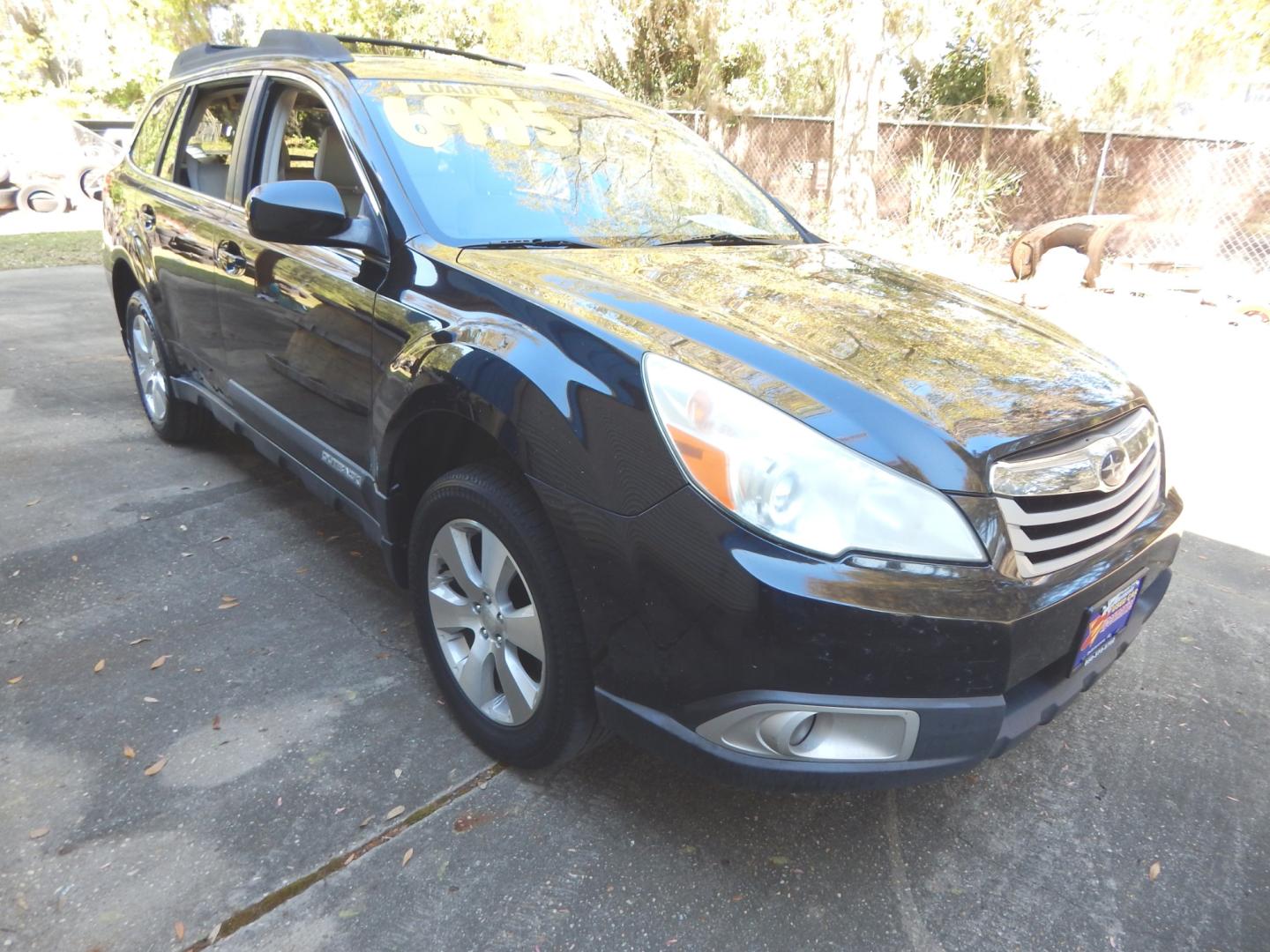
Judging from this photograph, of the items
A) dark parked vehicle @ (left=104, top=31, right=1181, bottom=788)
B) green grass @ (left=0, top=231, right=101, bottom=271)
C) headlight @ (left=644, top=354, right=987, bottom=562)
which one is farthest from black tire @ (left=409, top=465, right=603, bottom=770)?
green grass @ (left=0, top=231, right=101, bottom=271)

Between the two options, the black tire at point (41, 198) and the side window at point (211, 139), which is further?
the black tire at point (41, 198)

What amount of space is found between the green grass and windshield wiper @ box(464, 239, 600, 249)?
9543mm

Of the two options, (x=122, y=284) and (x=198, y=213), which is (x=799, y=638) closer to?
(x=198, y=213)

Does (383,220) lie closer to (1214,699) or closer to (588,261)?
(588,261)

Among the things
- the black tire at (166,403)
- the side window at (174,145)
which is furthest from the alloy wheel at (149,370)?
the side window at (174,145)

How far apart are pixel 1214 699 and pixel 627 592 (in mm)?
2146

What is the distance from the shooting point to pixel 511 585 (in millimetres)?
2180

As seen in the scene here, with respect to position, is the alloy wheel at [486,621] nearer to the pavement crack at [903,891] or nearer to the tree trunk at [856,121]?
the pavement crack at [903,891]

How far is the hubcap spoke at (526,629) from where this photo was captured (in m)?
2.07

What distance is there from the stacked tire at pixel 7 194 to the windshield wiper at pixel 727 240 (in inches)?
594

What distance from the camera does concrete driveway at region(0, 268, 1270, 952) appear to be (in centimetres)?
191

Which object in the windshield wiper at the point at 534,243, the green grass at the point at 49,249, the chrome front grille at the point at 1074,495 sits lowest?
the green grass at the point at 49,249

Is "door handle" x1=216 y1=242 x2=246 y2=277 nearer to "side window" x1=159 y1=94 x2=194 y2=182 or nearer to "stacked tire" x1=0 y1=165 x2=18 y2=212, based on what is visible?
"side window" x1=159 y1=94 x2=194 y2=182

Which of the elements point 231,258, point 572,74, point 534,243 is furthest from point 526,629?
point 572,74
